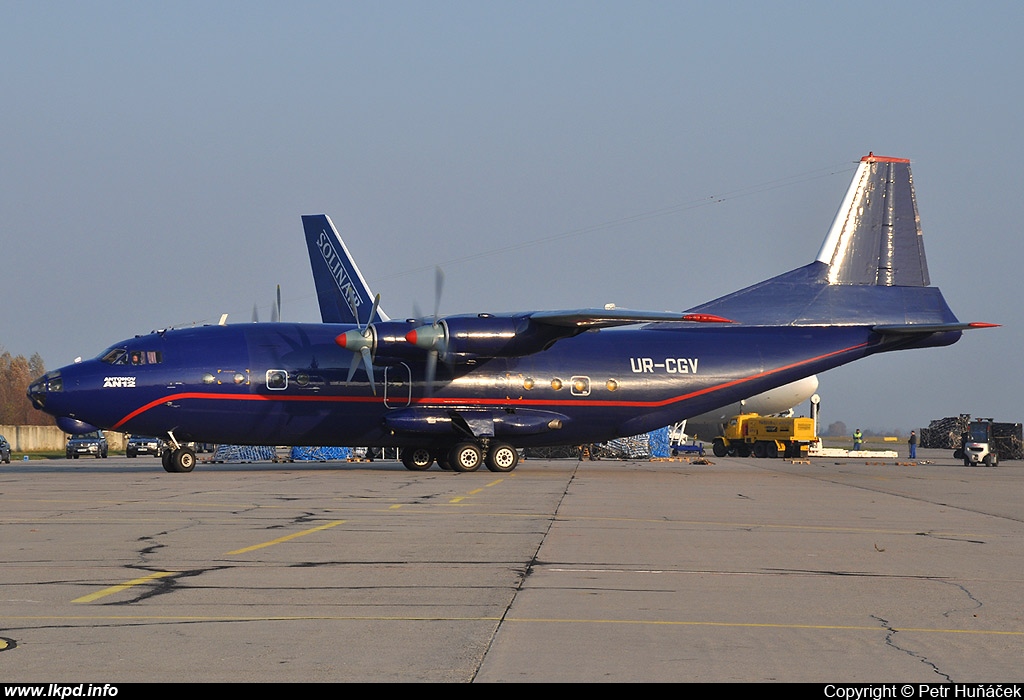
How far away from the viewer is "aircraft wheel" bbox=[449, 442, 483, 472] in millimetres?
35438

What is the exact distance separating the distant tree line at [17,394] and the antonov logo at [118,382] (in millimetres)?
97180

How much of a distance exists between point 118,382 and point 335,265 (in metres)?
25.8

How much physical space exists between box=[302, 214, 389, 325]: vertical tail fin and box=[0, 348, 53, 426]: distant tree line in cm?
7657

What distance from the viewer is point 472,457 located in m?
35.6

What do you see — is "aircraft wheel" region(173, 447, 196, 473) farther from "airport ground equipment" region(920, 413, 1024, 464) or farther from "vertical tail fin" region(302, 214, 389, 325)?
"airport ground equipment" region(920, 413, 1024, 464)

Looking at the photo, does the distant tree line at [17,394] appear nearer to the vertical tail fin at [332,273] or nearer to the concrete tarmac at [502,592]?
the vertical tail fin at [332,273]

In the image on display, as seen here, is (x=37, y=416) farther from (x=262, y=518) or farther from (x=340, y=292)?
(x=262, y=518)

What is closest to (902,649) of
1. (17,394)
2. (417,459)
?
(417,459)

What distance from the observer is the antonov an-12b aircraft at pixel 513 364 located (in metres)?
33.3

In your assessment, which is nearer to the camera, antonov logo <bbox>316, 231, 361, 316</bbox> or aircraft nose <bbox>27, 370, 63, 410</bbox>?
aircraft nose <bbox>27, 370, 63, 410</bbox>

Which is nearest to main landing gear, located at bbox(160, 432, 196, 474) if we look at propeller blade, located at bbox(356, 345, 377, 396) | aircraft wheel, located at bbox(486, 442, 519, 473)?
propeller blade, located at bbox(356, 345, 377, 396)

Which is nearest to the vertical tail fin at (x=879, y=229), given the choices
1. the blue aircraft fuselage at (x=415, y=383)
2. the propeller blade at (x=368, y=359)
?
the blue aircraft fuselage at (x=415, y=383)

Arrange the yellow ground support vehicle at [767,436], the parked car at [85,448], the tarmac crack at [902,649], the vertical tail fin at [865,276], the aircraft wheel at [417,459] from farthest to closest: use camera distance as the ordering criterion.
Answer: the yellow ground support vehicle at [767,436], the parked car at [85,448], the vertical tail fin at [865,276], the aircraft wheel at [417,459], the tarmac crack at [902,649]

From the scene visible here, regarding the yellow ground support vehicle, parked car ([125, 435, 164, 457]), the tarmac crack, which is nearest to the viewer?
the tarmac crack
